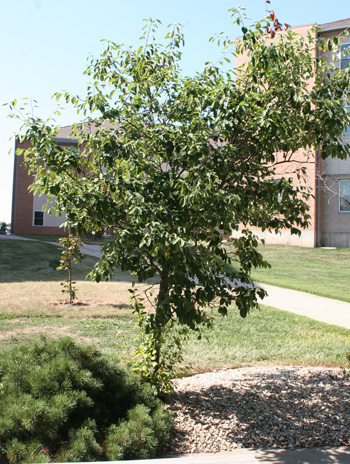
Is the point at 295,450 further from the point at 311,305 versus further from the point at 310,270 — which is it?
the point at 310,270

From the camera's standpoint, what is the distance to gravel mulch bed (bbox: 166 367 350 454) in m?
3.90

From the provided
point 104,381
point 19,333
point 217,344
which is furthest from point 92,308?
point 104,381

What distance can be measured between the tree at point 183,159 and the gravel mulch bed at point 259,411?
2.05 ft

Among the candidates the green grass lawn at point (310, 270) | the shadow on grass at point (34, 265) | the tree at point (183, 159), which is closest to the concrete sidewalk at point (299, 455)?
the tree at point (183, 159)

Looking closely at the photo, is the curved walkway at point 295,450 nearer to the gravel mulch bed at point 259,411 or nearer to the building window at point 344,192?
the gravel mulch bed at point 259,411

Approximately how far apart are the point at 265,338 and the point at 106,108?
197 inches

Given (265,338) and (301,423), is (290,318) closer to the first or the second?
(265,338)

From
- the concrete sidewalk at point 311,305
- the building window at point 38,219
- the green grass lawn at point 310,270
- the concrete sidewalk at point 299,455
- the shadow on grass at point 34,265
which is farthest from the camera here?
the building window at point 38,219

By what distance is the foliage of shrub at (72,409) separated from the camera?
3.27 metres

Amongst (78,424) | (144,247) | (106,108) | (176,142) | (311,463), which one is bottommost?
(311,463)

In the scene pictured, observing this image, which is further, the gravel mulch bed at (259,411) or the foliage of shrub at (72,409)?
the gravel mulch bed at (259,411)

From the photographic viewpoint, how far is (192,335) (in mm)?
7734

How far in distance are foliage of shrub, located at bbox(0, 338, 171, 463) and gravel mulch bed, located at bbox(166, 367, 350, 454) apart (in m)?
0.35

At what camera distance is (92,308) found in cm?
978
